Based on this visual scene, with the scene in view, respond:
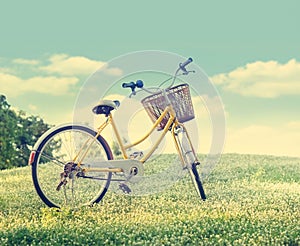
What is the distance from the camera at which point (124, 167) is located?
7.52m

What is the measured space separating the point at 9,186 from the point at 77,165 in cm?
202

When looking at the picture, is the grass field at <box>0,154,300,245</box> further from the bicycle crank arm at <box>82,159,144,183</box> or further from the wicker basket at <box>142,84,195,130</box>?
the wicker basket at <box>142,84,195,130</box>

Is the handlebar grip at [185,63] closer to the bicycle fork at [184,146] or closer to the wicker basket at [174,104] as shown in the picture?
the wicker basket at [174,104]

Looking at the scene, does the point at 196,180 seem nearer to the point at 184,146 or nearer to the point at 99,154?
the point at 184,146

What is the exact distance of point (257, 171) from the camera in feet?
34.2

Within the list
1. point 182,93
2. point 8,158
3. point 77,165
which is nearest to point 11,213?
point 77,165

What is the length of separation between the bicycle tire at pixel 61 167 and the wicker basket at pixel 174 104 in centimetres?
66

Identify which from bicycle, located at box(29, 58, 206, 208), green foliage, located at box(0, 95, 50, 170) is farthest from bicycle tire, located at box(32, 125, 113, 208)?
green foliage, located at box(0, 95, 50, 170)

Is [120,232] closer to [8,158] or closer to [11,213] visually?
[11,213]

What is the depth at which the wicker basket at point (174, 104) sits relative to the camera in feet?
25.0

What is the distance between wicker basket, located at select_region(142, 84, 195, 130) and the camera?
761 centimetres

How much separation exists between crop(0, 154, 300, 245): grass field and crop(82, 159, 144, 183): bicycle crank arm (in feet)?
1.23

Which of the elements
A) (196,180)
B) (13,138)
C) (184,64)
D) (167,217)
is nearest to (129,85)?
(184,64)

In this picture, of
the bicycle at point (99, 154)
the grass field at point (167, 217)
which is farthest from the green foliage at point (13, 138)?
the bicycle at point (99, 154)
